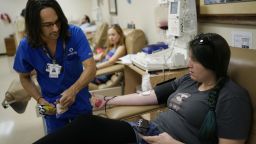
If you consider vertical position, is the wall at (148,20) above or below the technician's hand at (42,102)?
above

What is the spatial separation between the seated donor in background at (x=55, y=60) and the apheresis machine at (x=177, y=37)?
628 millimetres

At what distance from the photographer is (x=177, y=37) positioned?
2084mm

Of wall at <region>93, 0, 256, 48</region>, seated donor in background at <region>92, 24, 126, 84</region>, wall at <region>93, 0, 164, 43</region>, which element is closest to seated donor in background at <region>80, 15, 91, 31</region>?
wall at <region>93, 0, 256, 48</region>

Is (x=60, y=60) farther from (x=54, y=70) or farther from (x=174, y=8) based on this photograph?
(x=174, y=8)

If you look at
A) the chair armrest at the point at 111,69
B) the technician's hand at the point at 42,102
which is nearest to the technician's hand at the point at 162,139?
the technician's hand at the point at 42,102

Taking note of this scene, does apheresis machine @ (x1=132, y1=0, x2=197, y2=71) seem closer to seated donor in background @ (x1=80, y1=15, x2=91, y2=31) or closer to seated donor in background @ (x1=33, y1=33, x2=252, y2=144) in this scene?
seated donor in background @ (x1=33, y1=33, x2=252, y2=144)

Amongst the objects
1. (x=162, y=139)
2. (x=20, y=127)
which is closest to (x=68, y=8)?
(x=20, y=127)

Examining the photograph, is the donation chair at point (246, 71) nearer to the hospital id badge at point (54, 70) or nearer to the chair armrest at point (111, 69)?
the hospital id badge at point (54, 70)

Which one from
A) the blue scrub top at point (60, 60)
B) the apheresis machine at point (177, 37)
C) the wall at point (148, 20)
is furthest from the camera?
the apheresis machine at point (177, 37)

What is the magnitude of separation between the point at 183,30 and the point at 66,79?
92cm

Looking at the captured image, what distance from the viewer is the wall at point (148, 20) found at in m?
1.75

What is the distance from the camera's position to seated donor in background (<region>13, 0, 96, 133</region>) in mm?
1453

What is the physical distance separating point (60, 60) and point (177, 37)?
934 millimetres

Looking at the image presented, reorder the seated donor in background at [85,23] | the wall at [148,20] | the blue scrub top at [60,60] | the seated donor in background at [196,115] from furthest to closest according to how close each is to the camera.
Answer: the seated donor in background at [85,23] → the wall at [148,20] → the blue scrub top at [60,60] → the seated donor in background at [196,115]
